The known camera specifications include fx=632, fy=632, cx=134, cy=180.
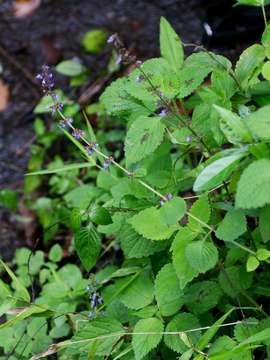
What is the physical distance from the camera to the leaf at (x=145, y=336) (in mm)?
1321

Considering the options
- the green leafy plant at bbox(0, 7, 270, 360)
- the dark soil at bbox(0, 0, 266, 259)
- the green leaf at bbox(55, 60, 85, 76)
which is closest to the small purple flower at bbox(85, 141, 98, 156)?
the green leafy plant at bbox(0, 7, 270, 360)

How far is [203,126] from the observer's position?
4.62 feet

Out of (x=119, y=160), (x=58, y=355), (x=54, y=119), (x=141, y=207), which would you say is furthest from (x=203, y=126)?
(x=54, y=119)

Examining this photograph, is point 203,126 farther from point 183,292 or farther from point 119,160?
point 119,160

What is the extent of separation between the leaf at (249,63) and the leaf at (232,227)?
31 cm

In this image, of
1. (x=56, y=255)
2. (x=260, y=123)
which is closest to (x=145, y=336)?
(x=260, y=123)

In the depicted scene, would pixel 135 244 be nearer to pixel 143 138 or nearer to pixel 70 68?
pixel 143 138

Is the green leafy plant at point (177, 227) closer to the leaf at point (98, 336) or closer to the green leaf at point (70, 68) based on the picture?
the leaf at point (98, 336)

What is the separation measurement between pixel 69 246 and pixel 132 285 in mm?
829

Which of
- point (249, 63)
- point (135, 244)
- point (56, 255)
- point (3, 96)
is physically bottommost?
point (56, 255)

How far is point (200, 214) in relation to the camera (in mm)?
1339

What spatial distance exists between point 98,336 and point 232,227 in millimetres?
403

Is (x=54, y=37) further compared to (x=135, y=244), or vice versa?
(x=54, y=37)

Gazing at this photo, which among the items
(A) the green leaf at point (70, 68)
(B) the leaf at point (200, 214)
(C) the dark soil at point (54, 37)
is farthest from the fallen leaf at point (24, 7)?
(B) the leaf at point (200, 214)
